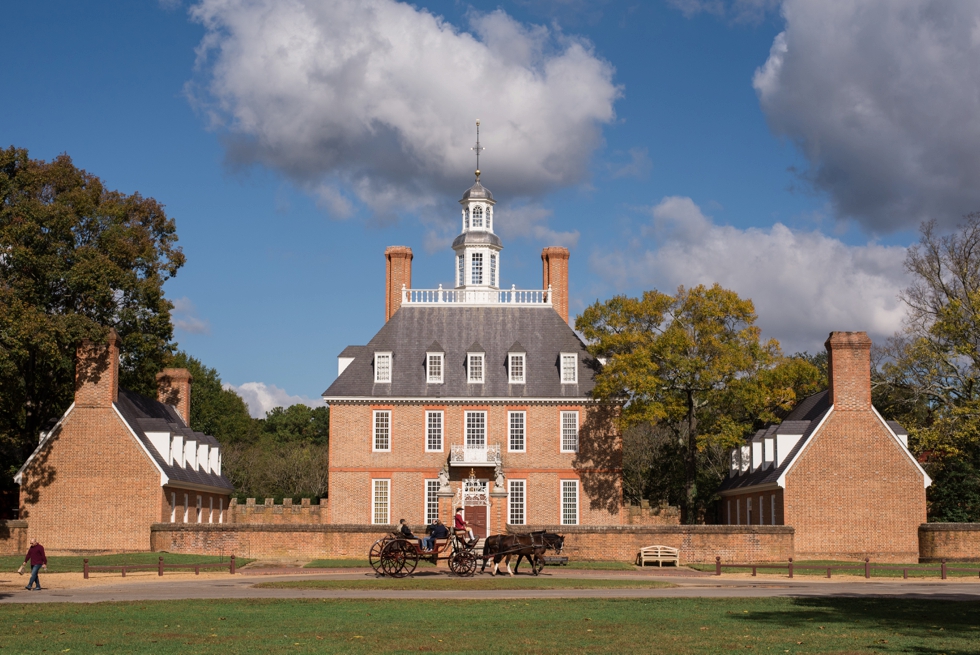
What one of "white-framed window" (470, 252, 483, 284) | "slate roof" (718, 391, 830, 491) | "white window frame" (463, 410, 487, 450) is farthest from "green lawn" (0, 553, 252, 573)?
"white-framed window" (470, 252, 483, 284)

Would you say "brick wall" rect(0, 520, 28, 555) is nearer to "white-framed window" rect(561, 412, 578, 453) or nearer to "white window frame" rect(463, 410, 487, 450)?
"white window frame" rect(463, 410, 487, 450)

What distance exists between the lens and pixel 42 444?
132 feet

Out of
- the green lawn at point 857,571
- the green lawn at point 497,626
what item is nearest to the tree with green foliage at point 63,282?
the green lawn at point 497,626

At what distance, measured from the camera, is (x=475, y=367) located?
165ft

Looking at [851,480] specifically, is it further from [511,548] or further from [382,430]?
[382,430]

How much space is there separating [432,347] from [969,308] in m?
23.6

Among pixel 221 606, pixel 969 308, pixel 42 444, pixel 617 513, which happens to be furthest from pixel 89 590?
pixel 969 308

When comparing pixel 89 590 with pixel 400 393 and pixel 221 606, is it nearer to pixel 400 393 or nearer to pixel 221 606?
pixel 221 606

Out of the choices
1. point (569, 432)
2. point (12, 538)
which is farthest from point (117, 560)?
point (569, 432)

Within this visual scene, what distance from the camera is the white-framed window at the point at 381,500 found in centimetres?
4778

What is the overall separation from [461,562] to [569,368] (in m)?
23.5

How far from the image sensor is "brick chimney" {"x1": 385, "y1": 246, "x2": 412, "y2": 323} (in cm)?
5378

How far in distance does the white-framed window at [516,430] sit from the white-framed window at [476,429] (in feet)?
3.81

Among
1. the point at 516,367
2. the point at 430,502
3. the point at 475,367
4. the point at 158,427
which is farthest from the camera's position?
the point at 475,367
